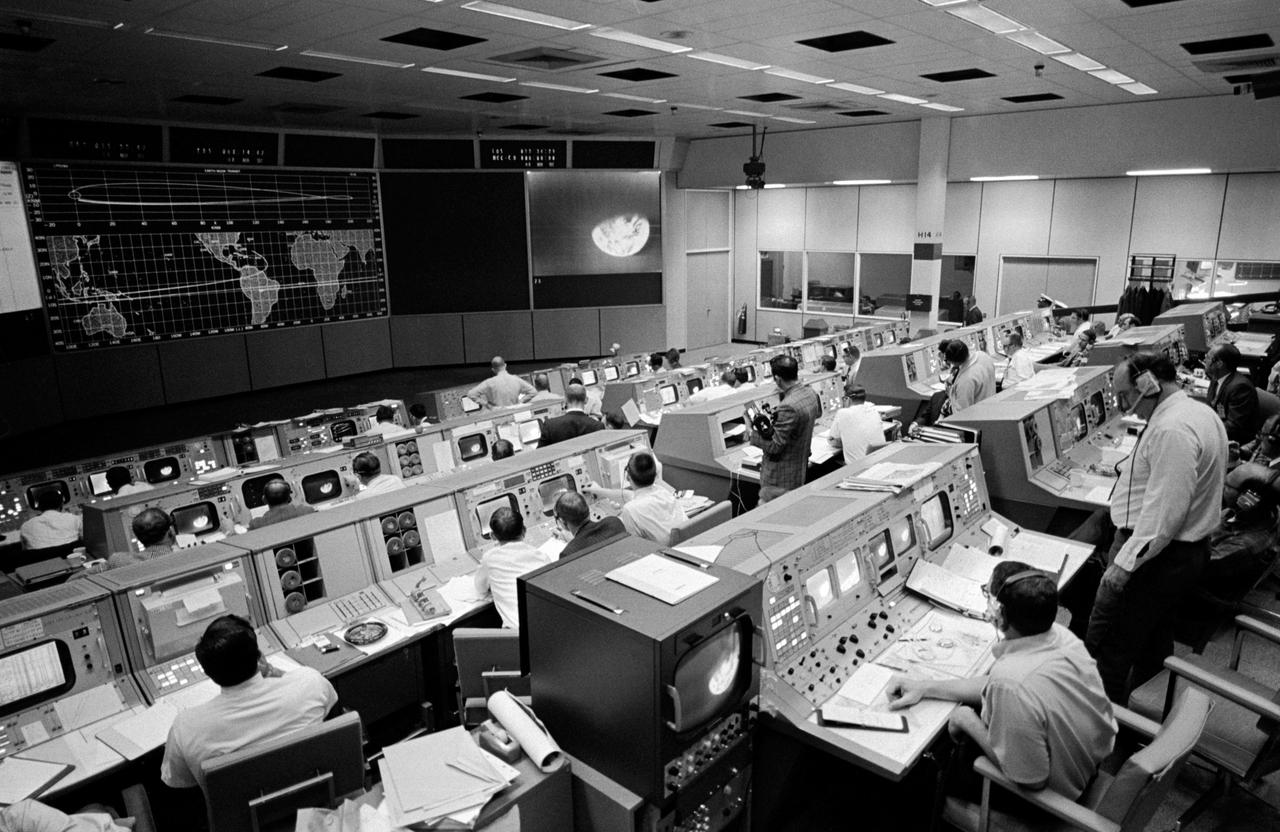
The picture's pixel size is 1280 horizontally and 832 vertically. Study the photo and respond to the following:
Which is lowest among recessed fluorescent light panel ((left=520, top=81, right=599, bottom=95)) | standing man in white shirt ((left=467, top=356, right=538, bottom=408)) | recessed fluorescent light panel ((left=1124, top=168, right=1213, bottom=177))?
standing man in white shirt ((left=467, top=356, right=538, bottom=408))

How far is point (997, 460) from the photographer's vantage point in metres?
4.88

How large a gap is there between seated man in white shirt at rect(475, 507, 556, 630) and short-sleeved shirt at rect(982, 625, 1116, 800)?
202 cm

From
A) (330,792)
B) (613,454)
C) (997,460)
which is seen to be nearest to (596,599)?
(330,792)

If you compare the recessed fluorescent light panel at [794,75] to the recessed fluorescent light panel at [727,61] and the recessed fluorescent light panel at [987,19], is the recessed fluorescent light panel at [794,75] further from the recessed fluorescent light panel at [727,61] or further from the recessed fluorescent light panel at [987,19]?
the recessed fluorescent light panel at [987,19]

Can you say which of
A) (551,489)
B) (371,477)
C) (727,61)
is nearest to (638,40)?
(727,61)

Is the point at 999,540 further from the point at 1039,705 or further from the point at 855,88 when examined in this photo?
the point at 855,88

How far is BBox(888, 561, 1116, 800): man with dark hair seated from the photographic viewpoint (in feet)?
7.80

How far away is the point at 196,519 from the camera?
188 inches

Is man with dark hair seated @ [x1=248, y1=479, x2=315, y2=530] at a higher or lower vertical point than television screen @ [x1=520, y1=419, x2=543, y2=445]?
higher

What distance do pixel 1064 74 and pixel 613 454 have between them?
6547 mm

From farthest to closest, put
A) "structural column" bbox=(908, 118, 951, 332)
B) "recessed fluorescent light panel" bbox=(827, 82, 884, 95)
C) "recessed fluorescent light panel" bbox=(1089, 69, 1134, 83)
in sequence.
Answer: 1. "structural column" bbox=(908, 118, 951, 332)
2. "recessed fluorescent light panel" bbox=(827, 82, 884, 95)
3. "recessed fluorescent light panel" bbox=(1089, 69, 1134, 83)

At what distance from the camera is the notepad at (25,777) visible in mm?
2648

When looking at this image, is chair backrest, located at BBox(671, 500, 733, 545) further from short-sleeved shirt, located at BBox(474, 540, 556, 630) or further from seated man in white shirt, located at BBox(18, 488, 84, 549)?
seated man in white shirt, located at BBox(18, 488, 84, 549)

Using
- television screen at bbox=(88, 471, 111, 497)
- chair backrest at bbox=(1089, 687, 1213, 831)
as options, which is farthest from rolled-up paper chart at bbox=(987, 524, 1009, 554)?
television screen at bbox=(88, 471, 111, 497)
